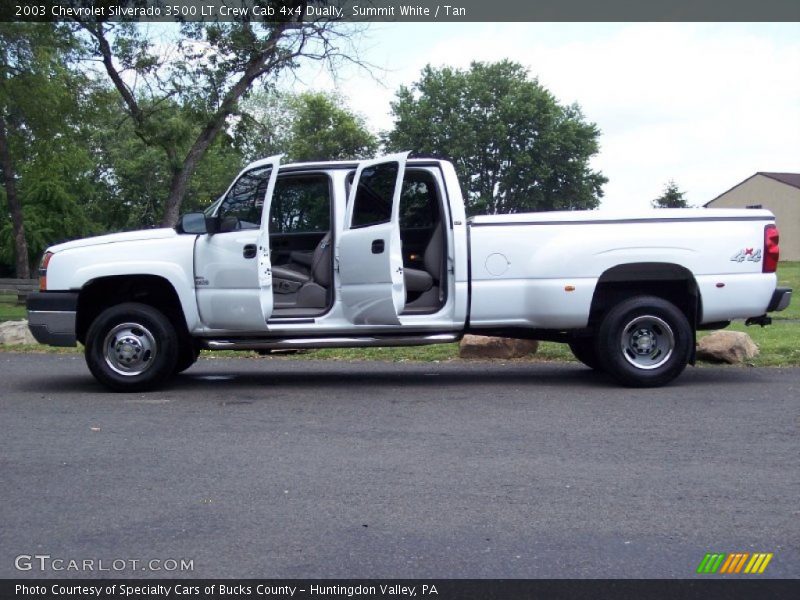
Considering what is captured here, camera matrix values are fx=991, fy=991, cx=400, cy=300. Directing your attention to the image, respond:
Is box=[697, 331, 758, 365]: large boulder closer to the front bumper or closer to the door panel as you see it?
the door panel

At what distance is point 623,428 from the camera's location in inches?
305

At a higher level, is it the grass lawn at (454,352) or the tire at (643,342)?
the tire at (643,342)

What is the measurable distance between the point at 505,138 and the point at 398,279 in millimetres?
40525

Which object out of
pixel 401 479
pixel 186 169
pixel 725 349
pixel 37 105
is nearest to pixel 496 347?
pixel 725 349

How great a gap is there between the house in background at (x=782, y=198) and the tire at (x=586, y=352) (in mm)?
51611

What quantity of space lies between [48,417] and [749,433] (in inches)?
223

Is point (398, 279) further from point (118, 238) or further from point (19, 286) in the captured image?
point (19, 286)

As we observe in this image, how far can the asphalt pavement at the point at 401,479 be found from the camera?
472 centimetres

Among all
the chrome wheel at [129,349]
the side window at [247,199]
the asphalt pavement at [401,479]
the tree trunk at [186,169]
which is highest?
the tree trunk at [186,169]

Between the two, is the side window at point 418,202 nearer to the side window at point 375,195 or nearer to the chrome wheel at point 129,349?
the side window at point 375,195

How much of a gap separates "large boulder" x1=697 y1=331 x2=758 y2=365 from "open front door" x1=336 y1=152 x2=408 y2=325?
4303 millimetres

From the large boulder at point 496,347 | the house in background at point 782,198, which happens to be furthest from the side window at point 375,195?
the house in background at point 782,198

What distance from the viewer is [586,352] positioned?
11242mm
